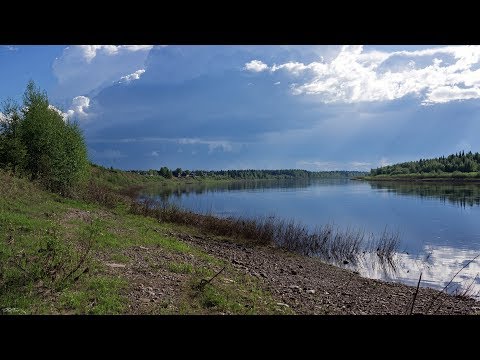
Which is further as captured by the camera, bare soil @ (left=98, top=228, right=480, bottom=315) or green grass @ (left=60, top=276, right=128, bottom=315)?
bare soil @ (left=98, top=228, right=480, bottom=315)

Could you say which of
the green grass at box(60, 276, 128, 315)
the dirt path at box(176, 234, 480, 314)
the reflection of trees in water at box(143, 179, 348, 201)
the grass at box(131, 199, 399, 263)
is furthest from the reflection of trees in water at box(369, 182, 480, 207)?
the green grass at box(60, 276, 128, 315)

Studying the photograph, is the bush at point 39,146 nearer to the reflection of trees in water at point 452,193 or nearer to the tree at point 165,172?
the reflection of trees in water at point 452,193

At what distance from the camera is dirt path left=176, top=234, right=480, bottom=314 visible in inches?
422

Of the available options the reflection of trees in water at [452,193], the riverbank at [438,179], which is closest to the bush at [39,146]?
the reflection of trees in water at [452,193]

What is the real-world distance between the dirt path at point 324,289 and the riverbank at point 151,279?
1.7 inches

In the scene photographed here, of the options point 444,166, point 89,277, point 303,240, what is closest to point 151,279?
point 89,277

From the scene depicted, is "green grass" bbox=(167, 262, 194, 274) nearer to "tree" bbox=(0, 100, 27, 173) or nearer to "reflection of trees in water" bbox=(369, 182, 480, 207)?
A: "tree" bbox=(0, 100, 27, 173)

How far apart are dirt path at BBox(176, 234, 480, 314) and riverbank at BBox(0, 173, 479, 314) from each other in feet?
0.14

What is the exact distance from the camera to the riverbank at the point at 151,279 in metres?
7.59

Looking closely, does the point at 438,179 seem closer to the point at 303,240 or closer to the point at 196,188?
the point at 196,188

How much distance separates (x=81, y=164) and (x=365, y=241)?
76.3 feet

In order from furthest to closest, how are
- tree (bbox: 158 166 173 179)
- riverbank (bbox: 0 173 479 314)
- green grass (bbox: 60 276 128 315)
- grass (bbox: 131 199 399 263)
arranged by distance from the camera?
tree (bbox: 158 166 173 179)
grass (bbox: 131 199 399 263)
riverbank (bbox: 0 173 479 314)
green grass (bbox: 60 276 128 315)

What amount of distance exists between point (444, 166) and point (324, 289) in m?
129

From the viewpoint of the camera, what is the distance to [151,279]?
9.73m
